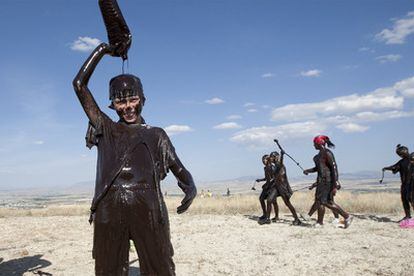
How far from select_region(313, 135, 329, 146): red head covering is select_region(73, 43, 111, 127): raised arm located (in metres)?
Answer: 8.58

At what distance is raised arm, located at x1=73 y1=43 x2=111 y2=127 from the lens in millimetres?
3031

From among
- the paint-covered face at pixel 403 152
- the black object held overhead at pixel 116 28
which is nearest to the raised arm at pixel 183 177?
the black object held overhead at pixel 116 28

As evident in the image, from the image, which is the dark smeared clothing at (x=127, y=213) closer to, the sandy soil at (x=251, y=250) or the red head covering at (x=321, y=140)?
the sandy soil at (x=251, y=250)

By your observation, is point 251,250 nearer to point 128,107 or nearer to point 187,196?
point 187,196

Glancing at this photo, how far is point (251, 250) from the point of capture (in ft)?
28.0

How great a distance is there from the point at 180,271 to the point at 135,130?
4577 millimetres

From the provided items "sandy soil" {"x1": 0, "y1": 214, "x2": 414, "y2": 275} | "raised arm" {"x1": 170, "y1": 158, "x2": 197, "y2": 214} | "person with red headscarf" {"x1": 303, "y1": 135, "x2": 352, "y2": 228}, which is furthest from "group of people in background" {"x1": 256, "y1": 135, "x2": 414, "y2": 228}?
"raised arm" {"x1": 170, "y1": 158, "x2": 197, "y2": 214}

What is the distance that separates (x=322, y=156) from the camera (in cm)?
1103

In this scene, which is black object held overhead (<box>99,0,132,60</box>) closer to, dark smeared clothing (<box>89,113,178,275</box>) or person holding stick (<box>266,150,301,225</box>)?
dark smeared clothing (<box>89,113,178,275</box>)

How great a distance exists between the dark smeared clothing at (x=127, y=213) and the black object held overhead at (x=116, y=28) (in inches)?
27.0

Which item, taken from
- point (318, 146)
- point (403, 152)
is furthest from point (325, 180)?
point (403, 152)

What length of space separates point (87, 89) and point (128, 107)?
298 mm

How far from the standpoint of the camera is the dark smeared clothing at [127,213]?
114 inches

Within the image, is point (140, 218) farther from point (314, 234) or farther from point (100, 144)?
point (314, 234)
